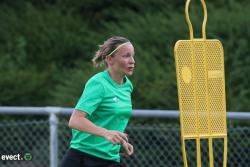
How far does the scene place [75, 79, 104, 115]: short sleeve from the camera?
5766mm

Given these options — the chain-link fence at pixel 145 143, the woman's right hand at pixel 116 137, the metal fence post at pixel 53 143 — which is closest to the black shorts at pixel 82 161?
the woman's right hand at pixel 116 137

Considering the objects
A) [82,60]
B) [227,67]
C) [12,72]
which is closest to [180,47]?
[227,67]

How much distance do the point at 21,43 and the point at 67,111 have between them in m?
5.39

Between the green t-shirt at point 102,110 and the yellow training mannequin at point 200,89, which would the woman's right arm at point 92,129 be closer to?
the green t-shirt at point 102,110

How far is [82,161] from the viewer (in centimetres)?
604

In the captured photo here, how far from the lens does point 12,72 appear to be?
36.0 ft

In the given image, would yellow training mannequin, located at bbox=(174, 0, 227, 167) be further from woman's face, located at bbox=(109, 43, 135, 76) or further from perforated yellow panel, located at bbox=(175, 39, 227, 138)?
woman's face, located at bbox=(109, 43, 135, 76)

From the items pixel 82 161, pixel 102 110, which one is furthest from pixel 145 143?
pixel 102 110

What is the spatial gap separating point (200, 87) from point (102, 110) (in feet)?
2.33

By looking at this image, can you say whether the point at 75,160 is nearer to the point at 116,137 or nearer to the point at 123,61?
the point at 116,137

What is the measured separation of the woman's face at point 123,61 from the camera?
6027 millimetres

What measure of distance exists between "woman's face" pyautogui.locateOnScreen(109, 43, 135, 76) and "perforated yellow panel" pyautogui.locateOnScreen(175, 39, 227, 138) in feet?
1.13

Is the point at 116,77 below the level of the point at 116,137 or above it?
above

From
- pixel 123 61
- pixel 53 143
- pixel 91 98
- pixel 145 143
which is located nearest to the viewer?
pixel 91 98
